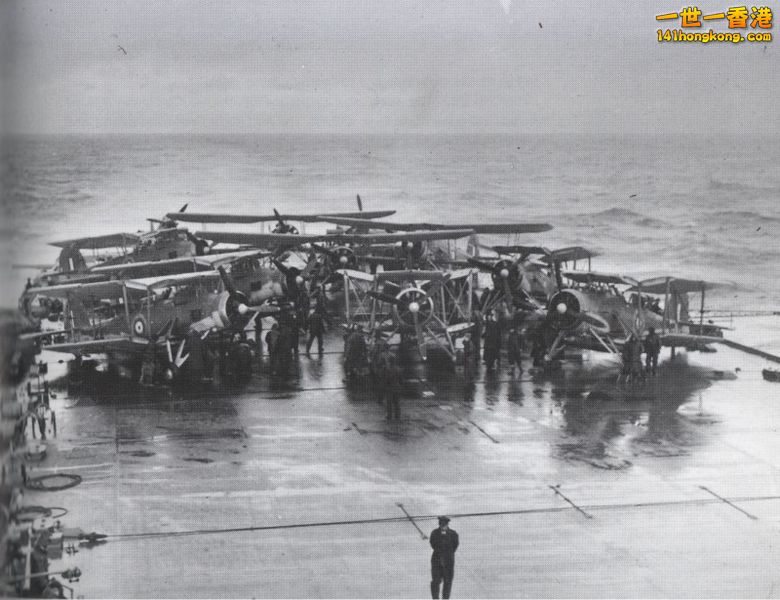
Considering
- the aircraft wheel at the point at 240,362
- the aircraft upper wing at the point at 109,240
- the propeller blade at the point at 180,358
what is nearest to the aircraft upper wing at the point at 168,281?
the propeller blade at the point at 180,358

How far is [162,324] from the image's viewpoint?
22.0m

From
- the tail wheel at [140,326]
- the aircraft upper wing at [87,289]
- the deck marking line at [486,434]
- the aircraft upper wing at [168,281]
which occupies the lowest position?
the deck marking line at [486,434]

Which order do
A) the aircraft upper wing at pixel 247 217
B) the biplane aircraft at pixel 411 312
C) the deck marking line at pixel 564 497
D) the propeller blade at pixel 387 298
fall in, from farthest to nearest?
the aircraft upper wing at pixel 247 217 → the biplane aircraft at pixel 411 312 → the propeller blade at pixel 387 298 → the deck marking line at pixel 564 497

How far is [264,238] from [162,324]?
8.06m

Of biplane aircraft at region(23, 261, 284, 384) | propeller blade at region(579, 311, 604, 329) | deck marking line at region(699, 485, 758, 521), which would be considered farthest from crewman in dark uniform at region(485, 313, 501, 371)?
deck marking line at region(699, 485, 758, 521)

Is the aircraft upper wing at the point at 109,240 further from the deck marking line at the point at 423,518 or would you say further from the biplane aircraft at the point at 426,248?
the deck marking line at the point at 423,518

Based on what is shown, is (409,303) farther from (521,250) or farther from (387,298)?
(521,250)

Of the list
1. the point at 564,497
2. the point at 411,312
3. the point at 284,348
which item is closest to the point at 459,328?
the point at 411,312

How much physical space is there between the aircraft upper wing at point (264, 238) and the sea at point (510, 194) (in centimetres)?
1252

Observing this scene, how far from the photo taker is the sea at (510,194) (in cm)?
7238

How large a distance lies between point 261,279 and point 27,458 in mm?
12423

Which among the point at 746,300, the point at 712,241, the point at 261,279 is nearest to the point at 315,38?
the point at 712,241

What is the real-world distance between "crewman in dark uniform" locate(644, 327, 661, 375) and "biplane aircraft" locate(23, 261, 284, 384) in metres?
9.60

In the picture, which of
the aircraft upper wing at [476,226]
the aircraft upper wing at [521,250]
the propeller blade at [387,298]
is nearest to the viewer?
the propeller blade at [387,298]
